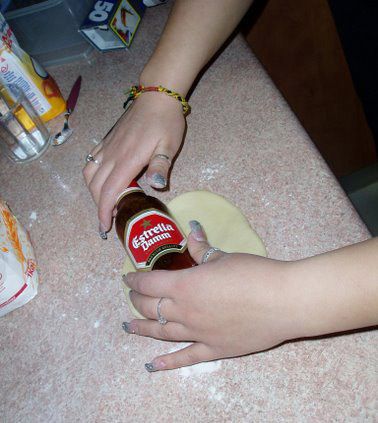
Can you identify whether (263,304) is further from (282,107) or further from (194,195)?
(282,107)

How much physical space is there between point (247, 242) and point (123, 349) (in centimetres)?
25

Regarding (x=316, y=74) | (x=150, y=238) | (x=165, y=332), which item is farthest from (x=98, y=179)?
(x=316, y=74)

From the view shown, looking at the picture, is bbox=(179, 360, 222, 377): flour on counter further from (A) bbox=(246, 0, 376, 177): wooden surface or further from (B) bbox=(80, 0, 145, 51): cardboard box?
(A) bbox=(246, 0, 376, 177): wooden surface

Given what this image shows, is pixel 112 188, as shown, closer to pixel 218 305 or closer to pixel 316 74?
pixel 218 305

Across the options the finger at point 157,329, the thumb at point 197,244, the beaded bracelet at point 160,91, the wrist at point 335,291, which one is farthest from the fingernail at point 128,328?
the beaded bracelet at point 160,91

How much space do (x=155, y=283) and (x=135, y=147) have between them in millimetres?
239

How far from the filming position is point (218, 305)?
1.69 feet

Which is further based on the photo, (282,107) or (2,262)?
(282,107)

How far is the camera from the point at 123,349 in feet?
1.97

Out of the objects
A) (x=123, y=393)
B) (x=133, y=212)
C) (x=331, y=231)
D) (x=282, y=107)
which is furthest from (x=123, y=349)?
(x=282, y=107)

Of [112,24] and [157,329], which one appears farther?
[112,24]

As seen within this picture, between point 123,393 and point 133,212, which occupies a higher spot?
point 133,212

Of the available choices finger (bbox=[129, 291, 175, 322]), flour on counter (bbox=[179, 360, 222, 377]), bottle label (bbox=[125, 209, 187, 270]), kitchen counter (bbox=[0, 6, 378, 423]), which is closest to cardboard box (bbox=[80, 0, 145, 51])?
kitchen counter (bbox=[0, 6, 378, 423])

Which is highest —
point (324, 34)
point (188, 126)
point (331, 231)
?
point (188, 126)
